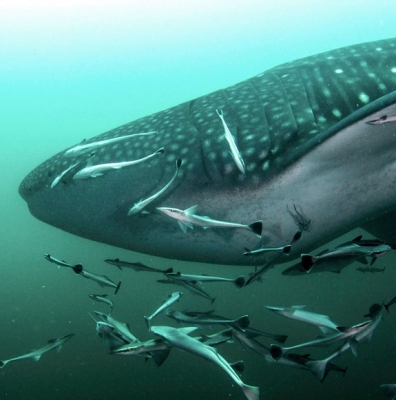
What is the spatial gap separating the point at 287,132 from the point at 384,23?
88100mm

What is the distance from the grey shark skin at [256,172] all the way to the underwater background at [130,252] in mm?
639

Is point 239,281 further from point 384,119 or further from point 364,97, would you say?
point 364,97

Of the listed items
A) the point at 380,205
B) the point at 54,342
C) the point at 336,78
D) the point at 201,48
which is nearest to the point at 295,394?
the point at 380,205

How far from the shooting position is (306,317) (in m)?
1.88

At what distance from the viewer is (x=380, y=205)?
2588mm

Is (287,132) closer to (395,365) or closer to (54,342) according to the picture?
(54,342)

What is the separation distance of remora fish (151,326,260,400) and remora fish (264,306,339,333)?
434mm

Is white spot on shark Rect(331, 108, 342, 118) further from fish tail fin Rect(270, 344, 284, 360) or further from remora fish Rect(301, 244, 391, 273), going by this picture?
fish tail fin Rect(270, 344, 284, 360)

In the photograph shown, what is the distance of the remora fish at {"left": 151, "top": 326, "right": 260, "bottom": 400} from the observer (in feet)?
4.78

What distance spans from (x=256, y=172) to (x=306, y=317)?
0.98 m

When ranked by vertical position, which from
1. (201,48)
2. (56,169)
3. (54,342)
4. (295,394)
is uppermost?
(201,48)

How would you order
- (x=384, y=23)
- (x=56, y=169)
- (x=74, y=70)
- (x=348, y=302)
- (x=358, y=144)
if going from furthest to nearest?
1. (x=74, y=70)
2. (x=384, y=23)
3. (x=348, y=302)
4. (x=56, y=169)
5. (x=358, y=144)

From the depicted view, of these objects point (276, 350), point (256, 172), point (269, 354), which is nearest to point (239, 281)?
point (276, 350)

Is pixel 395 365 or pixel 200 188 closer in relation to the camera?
pixel 200 188
